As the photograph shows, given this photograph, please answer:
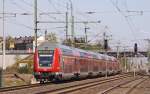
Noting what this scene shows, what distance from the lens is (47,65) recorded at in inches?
1686

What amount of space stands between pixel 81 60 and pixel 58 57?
12.4 metres

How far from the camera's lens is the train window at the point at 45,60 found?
42.8 metres

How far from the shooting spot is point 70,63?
47.3 m

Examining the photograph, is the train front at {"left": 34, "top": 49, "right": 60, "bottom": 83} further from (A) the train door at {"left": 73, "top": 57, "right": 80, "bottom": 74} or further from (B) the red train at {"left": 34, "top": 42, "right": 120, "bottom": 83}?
(A) the train door at {"left": 73, "top": 57, "right": 80, "bottom": 74}

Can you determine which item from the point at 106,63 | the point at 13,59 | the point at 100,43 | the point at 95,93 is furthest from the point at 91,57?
the point at 100,43

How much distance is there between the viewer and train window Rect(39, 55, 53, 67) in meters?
42.8

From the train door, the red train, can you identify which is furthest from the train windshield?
the train door

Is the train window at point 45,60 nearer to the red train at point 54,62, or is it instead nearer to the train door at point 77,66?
the red train at point 54,62

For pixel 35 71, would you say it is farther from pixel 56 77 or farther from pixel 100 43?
pixel 100 43

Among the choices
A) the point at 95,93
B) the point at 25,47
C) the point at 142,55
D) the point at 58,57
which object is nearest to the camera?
the point at 95,93

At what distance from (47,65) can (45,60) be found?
1.63ft

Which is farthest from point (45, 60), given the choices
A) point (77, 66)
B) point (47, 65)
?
point (77, 66)

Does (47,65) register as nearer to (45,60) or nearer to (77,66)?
(45,60)

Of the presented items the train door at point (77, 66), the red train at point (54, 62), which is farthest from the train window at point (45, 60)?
the train door at point (77, 66)
